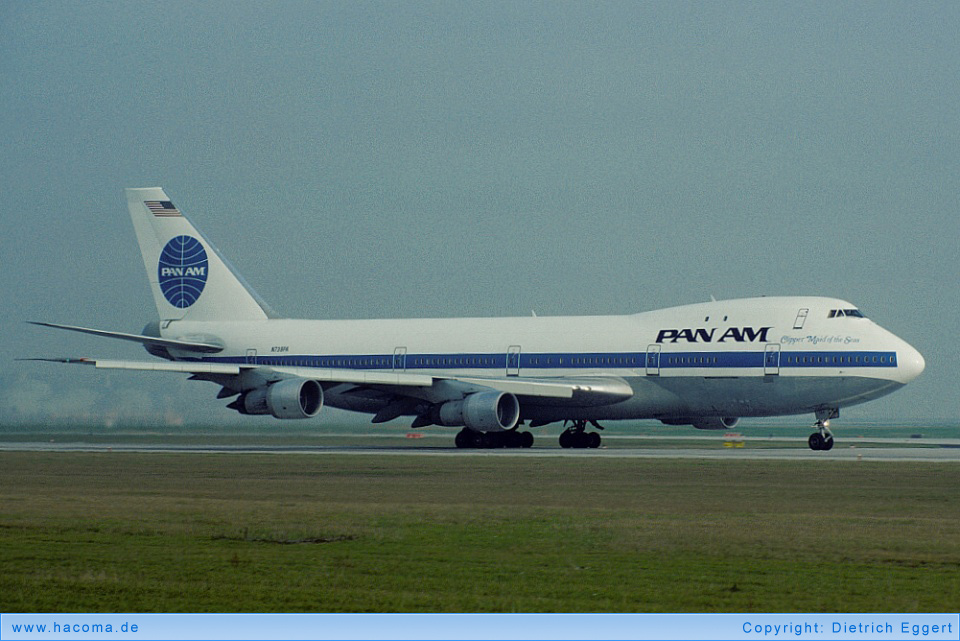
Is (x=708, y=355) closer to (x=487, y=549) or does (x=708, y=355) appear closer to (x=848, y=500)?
(x=848, y=500)

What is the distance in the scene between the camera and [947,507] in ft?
77.5

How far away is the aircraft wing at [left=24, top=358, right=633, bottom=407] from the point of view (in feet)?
159

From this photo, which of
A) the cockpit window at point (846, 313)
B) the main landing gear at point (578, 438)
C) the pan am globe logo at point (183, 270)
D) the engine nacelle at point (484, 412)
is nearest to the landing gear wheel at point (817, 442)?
the cockpit window at point (846, 313)

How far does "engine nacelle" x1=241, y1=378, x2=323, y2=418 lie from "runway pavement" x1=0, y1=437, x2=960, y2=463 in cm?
141

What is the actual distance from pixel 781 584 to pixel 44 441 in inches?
1932

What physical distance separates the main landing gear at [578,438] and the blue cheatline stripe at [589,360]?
2.80 m

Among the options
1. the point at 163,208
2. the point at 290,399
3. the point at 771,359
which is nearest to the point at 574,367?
the point at 771,359

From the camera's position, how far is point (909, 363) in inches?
1780

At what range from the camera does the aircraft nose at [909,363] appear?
148 feet

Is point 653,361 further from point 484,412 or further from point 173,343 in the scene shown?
point 173,343

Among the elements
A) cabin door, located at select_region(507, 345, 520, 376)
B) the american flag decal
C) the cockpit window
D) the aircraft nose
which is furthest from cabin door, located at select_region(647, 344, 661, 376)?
the american flag decal

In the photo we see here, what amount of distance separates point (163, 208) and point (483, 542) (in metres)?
45.2

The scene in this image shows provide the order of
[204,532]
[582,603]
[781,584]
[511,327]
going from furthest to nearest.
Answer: [511,327] → [204,532] → [781,584] → [582,603]

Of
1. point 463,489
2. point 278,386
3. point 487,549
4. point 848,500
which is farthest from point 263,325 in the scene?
point 487,549
